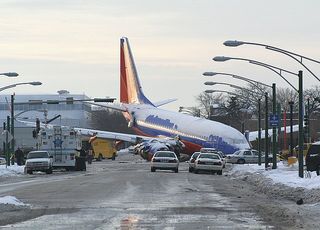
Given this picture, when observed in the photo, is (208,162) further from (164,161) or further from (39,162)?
(39,162)

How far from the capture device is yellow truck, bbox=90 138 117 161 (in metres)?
102

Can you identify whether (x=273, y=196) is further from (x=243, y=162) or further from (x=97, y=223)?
(x=243, y=162)

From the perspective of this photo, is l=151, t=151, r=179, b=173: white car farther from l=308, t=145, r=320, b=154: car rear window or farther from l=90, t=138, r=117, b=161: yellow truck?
l=90, t=138, r=117, b=161: yellow truck

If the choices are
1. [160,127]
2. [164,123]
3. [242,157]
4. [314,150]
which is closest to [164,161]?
[314,150]

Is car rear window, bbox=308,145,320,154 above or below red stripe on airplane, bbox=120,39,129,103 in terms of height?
below

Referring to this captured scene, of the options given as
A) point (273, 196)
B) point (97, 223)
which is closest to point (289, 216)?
point (97, 223)

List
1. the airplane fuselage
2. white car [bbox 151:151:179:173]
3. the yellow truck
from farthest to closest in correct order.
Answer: the yellow truck → the airplane fuselage → white car [bbox 151:151:179:173]

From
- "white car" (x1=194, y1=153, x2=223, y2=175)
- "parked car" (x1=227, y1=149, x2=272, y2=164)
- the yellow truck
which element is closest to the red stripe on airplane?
the yellow truck

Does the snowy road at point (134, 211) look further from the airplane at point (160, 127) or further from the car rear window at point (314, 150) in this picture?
the airplane at point (160, 127)

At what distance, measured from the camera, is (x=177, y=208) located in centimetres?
2092

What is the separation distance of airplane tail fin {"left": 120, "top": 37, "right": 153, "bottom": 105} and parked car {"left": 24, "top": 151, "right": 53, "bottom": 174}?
165 feet

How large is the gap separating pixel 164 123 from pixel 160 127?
3.22 feet

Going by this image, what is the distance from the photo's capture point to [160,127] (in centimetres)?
8750

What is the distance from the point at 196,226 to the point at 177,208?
4888 mm
